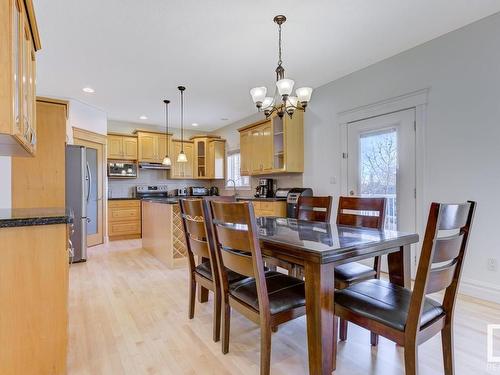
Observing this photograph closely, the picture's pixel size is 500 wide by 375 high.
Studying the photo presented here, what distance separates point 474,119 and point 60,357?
3696 millimetres

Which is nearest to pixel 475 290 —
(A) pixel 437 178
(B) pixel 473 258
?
(B) pixel 473 258

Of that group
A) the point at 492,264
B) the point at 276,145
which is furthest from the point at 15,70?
the point at 276,145

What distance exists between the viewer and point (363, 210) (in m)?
2.19

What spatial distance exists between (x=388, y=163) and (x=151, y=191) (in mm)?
5008

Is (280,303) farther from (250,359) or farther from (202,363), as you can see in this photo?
(202,363)

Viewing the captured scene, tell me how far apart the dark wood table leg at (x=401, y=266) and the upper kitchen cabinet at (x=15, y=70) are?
212 cm

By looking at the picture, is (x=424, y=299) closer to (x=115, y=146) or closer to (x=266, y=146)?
(x=266, y=146)

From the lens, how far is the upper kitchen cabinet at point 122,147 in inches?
230

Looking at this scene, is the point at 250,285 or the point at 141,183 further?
the point at 141,183

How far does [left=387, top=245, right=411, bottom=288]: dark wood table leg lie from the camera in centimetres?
176

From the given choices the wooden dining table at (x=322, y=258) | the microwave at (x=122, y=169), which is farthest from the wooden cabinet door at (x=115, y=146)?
the wooden dining table at (x=322, y=258)

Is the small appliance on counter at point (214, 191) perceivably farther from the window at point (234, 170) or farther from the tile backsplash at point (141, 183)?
the tile backsplash at point (141, 183)

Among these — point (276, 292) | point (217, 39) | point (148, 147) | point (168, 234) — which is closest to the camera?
point (276, 292)

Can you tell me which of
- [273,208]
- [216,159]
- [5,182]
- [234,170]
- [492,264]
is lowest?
[492,264]
